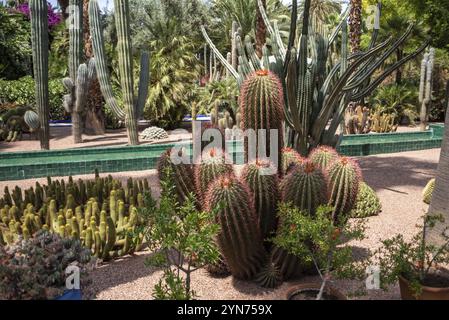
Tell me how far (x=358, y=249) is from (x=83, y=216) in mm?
3119

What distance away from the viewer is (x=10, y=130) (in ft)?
41.0

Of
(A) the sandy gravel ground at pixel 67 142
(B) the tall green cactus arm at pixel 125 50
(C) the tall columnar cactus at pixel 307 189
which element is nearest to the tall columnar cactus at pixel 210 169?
(C) the tall columnar cactus at pixel 307 189

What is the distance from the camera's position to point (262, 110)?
3602 millimetres

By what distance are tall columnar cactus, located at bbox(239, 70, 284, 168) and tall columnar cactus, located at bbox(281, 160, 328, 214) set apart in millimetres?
414

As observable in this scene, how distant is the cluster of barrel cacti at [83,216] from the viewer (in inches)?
156

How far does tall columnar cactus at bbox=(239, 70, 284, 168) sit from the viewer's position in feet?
11.7

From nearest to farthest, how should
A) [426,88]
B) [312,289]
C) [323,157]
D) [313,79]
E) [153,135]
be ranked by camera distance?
1. [312,289]
2. [323,157]
3. [313,79]
4. [153,135]
5. [426,88]

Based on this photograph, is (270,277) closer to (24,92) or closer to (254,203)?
(254,203)

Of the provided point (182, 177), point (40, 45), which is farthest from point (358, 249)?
point (40, 45)

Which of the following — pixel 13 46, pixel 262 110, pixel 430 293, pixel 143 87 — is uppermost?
pixel 13 46

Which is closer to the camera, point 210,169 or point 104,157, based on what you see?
point 210,169

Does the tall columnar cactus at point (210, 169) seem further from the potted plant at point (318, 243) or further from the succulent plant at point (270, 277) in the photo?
the succulent plant at point (270, 277)
